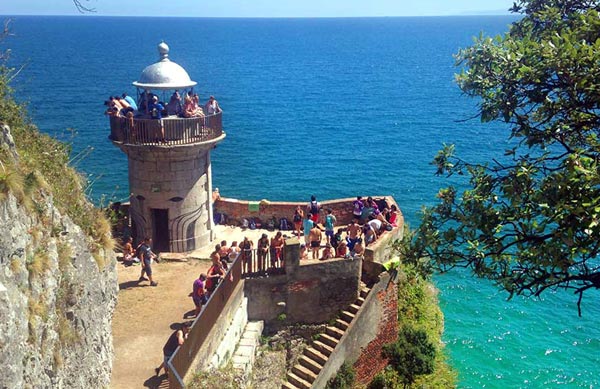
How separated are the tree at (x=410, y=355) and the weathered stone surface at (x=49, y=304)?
9.34 meters

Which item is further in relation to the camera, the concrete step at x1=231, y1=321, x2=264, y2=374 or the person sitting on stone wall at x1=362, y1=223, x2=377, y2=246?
the person sitting on stone wall at x1=362, y1=223, x2=377, y2=246

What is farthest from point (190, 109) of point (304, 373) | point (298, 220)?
point (304, 373)

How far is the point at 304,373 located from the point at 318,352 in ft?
2.65

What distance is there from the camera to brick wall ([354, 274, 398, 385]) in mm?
19344

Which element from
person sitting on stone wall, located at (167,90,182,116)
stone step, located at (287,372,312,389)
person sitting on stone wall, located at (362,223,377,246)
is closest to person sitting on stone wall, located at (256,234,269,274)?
stone step, located at (287,372,312,389)

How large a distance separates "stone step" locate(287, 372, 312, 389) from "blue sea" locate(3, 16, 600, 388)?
25.0 feet

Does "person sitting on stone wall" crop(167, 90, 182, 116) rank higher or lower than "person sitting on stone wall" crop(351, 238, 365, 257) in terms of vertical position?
higher

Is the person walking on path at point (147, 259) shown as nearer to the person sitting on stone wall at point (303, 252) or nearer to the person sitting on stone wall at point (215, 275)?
the person sitting on stone wall at point (215, 275)

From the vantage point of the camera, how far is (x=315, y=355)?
18.5m

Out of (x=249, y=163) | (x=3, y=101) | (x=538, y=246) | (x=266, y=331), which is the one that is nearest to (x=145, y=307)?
(x=266, y=331)

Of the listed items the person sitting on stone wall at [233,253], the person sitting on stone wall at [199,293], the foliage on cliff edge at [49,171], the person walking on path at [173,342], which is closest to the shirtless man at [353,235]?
the person sitting on stone wall at [233,253]

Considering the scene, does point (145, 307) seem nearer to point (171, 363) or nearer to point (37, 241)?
point (171, 363)

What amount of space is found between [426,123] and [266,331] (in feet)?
Answer: 155

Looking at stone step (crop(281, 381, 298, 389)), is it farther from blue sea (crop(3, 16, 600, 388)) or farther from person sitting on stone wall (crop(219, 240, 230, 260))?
blue sea (crop(3, 16, 600, 388))
